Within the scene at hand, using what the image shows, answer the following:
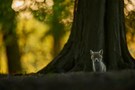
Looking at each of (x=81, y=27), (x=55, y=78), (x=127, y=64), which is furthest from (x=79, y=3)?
(x=55, y=78)

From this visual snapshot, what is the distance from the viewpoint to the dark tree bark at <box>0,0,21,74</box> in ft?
32.9

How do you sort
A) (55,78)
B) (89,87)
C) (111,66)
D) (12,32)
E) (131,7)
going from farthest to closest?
(12,32) < (131,7) < (111,66) < (55,78) < (89,87)

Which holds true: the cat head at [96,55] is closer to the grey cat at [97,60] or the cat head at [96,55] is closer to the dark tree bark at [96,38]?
the grey cat at [97,60]

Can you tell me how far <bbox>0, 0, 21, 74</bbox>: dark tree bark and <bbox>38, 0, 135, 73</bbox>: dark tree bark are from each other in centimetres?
243

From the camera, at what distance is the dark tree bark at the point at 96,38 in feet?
25.7

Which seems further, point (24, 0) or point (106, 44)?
point (24, 0)

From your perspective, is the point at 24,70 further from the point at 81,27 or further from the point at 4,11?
the point at 81,27

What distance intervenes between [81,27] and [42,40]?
2.58 metres

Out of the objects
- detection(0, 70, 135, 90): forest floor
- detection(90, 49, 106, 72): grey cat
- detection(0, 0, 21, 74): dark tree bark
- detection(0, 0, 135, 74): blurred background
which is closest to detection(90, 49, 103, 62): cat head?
detection(90, 49, 106, 72): grey cat

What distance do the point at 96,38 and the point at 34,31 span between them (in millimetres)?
2975

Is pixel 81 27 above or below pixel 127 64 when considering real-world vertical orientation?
above

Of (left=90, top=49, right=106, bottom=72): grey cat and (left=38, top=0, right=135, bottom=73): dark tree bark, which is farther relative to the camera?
(left=38, top=0, right=135, bottom=73): dark tree bark

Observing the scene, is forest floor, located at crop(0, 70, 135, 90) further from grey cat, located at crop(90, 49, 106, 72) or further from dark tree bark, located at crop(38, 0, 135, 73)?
dark tree bark, located at crop(38, 0, 135, 73)

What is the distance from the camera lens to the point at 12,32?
1031cm
